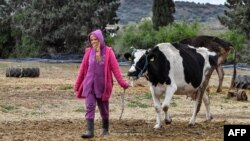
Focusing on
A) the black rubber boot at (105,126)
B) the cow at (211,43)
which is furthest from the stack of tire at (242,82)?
the black rubber boot at (105,126)

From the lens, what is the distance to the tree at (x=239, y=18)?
1786 inches

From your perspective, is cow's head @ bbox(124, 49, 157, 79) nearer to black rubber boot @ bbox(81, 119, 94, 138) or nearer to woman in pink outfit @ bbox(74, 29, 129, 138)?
woman in pink outfit @ bbox(74, 29, 129, 138)

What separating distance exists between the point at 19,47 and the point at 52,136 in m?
37.0

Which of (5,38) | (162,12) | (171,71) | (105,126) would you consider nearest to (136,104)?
(171,71)

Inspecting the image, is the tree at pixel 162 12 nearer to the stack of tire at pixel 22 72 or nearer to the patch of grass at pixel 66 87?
the stack of tire at pixel 22 72

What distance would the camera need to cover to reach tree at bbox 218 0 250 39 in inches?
1786

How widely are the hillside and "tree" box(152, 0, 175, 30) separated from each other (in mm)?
32116

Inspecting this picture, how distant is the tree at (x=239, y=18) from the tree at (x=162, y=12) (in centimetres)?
556

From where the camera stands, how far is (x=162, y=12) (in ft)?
139

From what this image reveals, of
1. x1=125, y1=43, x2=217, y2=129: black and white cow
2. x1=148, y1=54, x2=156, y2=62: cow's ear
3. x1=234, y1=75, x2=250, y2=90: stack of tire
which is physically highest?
x1=148, y1=54, x2=156, y2=62: cow's ear

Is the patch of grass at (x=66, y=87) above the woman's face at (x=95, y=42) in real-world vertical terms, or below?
below

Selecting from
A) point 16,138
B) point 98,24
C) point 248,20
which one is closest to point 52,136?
point 16,138

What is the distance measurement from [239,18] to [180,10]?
35635mm

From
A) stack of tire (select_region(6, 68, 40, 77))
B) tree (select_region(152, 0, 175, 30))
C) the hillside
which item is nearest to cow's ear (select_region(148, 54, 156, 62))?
stack of tire (select_region(6, 68, 40, 77))
